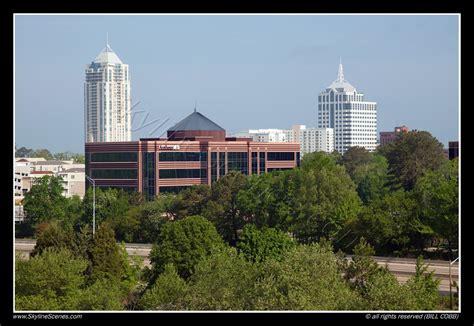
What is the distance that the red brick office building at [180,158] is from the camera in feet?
76.6

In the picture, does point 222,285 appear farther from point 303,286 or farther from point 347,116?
point 347,116

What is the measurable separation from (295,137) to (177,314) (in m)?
33.2

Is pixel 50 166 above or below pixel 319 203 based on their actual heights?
above

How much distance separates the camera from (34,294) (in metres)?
9.80

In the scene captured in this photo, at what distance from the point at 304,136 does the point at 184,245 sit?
31568 mm

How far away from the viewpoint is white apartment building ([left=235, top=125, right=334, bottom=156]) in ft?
117

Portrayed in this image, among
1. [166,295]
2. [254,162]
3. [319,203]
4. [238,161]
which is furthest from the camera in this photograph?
[254,162]

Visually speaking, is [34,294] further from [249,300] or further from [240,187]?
[240,187]

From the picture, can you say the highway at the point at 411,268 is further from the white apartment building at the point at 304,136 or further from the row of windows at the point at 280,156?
the white apartment building at the point at 304,136

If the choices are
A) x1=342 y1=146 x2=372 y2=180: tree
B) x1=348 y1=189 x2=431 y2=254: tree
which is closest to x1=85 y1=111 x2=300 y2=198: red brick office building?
x1=342 y1=146 x2=372 y2=180: tree

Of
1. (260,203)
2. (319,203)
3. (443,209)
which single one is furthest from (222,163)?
(443,209)

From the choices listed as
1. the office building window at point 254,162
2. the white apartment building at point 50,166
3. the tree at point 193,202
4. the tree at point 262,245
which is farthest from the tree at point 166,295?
the white apartment building at point 50,166

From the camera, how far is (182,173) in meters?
23.8

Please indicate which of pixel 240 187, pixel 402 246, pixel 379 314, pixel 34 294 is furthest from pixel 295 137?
pixel 379 314
